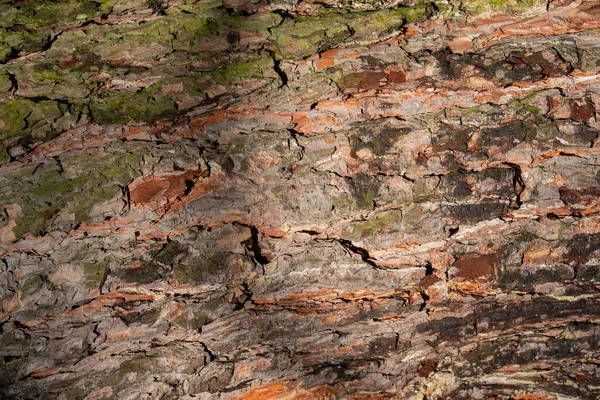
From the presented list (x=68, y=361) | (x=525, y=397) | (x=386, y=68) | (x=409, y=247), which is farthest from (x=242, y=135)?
(x=525, y=397)

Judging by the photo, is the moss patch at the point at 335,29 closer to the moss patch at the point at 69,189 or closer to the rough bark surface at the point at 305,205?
the rough bark surface at the point at 305,205

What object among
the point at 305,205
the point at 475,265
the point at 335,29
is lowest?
the point at 475,265

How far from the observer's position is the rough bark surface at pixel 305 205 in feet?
6.20

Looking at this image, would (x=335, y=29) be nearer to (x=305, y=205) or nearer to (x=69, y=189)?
(x=305, y=205)

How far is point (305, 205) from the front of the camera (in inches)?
75.8

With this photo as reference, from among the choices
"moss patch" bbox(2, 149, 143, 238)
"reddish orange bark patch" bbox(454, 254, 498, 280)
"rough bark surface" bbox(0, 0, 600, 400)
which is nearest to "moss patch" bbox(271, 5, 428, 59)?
"rough bark surface" bbox(0, 0, 600, 400)

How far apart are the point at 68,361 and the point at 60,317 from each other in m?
0.18

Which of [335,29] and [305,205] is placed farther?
[335,29]

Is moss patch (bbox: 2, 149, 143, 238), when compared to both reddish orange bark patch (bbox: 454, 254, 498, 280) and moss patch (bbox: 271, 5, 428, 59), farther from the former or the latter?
reddish orange bark patch (bbox: 454, 254, 498, 280)

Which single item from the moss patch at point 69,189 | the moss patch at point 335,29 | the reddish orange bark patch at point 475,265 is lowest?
the reddish orange bark patch at point 475,265

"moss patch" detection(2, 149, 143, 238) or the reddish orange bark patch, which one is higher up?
"moss patch" detection(2, 149, 143, 238)

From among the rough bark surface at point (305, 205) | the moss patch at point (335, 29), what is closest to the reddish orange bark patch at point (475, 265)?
the rough bark surface at point (305, 205)

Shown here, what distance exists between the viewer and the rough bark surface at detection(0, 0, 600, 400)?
1.89 m

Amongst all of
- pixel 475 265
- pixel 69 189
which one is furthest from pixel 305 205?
pixel 69 189
